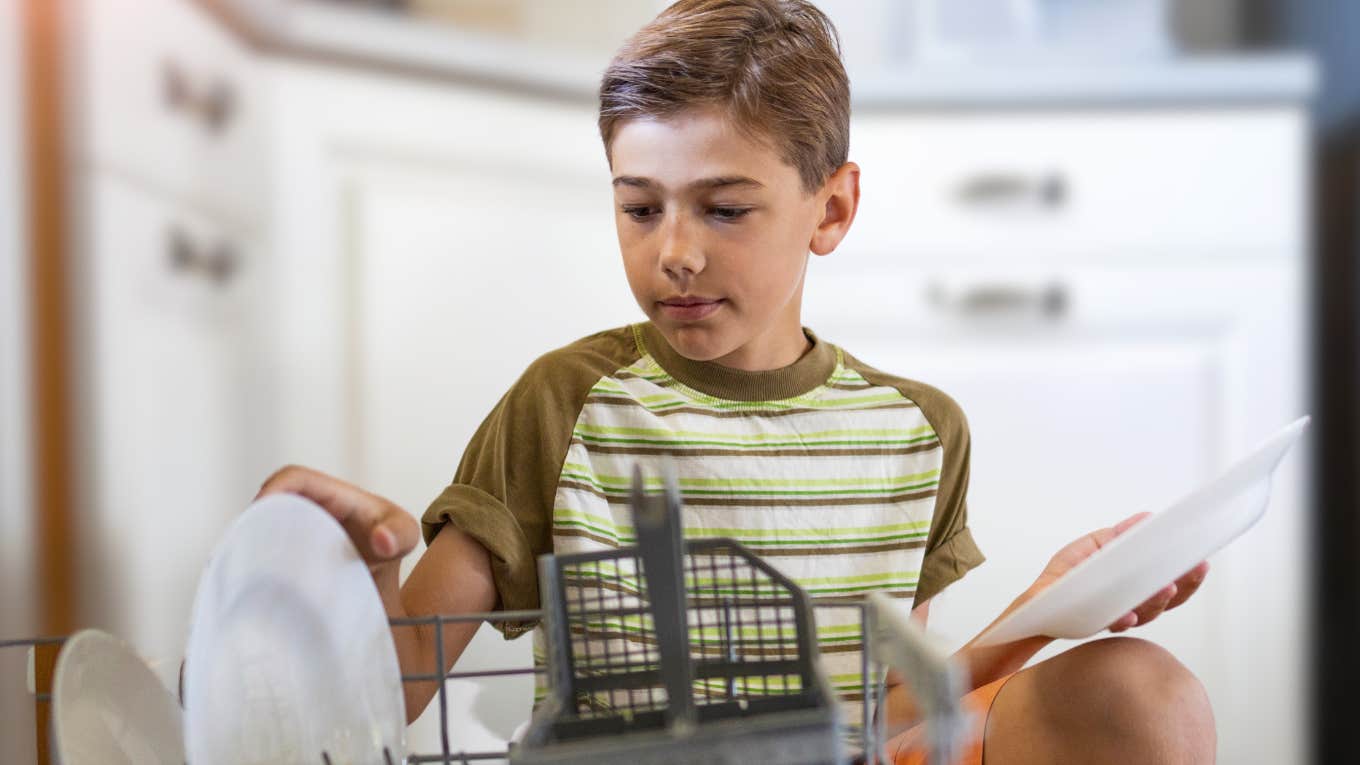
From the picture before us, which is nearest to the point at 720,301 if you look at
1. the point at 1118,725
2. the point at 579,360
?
the point at 579,360

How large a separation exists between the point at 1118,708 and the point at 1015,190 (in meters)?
0.78

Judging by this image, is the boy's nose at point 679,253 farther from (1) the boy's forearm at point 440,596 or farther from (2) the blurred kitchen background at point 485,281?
(2) the blurred kitchen background at point 485,281

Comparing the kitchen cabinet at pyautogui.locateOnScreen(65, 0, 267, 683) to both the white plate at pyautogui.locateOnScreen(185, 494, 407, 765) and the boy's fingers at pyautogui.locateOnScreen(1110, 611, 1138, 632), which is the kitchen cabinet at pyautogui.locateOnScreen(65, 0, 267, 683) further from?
the boy's fingers at pyautogui.locateOnScreen(1110, 611, 1138, 632)

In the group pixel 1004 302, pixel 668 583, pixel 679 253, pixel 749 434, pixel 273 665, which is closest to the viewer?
pixel 668 583

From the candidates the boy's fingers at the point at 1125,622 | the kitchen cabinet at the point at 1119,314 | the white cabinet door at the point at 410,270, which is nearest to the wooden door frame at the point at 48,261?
the white cabinet door at the point at 410,270

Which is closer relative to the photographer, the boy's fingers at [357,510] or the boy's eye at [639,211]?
the boy's fingers at [357,510]

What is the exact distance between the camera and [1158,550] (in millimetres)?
428

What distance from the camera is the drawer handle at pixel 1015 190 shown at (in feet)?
4.09

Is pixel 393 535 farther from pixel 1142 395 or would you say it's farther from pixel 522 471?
pixel 1142 395

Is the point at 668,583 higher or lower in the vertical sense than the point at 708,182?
lower

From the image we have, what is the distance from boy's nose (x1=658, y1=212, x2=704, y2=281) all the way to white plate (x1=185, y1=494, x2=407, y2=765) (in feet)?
0.65

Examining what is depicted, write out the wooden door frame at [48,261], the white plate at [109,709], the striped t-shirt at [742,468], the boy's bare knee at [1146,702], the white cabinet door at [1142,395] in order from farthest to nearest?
the white cabinet door at [1142,395] → the wooden door frame at [48,261] → the striped t-shirt at [742,468] → the boy's bare knee at [1146,702] → the white plate at [109,709]

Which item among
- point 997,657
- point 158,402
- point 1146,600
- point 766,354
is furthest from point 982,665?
point 158,402

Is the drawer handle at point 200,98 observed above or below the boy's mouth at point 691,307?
above
